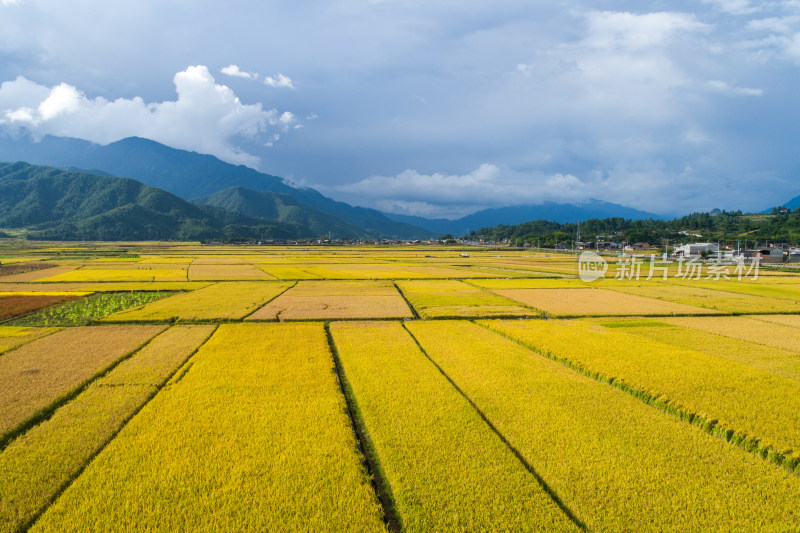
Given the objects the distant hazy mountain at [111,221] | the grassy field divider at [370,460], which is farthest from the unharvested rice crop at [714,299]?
the distant hazy mountain at [111,221]

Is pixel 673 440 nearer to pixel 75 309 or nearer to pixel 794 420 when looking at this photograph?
pixel 794 420

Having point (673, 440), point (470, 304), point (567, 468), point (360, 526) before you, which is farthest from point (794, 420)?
point (470, 304)

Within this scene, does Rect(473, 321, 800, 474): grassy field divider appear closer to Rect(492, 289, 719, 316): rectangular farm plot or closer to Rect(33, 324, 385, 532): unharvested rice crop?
Rect(33, 324, 385, 532): unharvested rice crop

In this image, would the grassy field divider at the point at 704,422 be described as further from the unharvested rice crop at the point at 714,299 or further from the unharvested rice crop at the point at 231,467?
the unharvested rice crop at the point at 714,299

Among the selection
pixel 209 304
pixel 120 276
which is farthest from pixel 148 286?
pixel 209 304

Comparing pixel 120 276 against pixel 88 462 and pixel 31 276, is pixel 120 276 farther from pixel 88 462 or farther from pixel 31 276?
pixel 88 462
